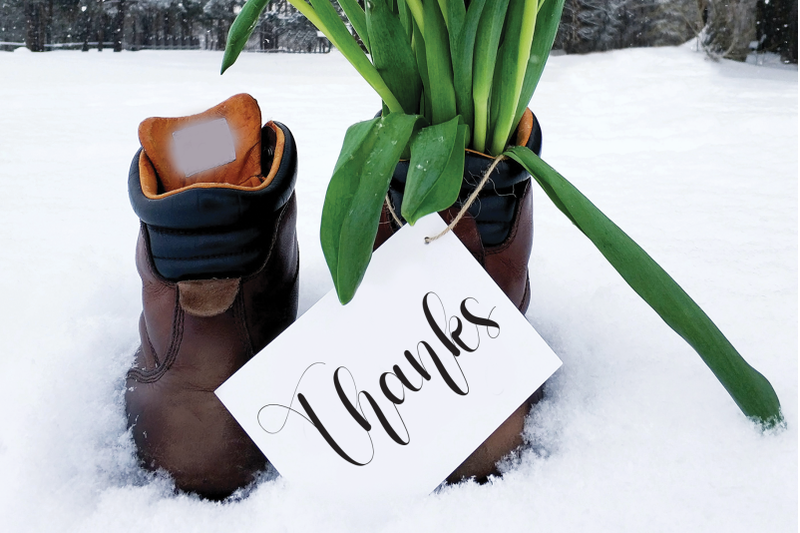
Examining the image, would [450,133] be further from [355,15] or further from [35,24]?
[35,24]

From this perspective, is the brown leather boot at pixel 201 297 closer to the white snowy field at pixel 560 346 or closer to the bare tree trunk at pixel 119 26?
the white snowy field at pixel 560 346

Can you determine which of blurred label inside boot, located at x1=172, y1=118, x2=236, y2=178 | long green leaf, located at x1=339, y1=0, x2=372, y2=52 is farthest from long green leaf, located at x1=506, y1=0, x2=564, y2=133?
blurred label inside boot, located at x1=172, y1=118, x2=236, y2=178

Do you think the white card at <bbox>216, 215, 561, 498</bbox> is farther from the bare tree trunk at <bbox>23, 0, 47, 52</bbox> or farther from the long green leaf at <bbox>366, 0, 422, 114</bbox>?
the bare tree trunk at <bbox>23, 0, 47, 52</bbox>

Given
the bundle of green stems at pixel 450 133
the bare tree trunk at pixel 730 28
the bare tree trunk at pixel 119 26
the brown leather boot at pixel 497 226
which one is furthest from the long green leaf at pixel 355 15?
the bare tree trunk at pixel 730 28

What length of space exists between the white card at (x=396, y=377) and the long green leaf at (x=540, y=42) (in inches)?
4.3

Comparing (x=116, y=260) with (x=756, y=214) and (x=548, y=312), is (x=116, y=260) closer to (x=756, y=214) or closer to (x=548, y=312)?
(x=548, y=312)

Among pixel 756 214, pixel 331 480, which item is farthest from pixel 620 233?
pixel 756 214

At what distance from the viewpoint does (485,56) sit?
0.35 m

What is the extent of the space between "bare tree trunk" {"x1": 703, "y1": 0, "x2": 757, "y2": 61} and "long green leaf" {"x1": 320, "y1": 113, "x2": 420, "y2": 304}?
164 centimetres

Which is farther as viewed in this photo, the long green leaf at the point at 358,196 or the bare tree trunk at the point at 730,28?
the bare tree trunk at the point at 730,28

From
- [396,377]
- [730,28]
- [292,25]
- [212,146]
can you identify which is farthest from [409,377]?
[730,28]

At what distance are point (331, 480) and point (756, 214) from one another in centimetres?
70

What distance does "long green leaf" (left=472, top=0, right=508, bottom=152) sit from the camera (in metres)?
0.34

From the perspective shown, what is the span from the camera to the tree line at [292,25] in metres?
1.42
